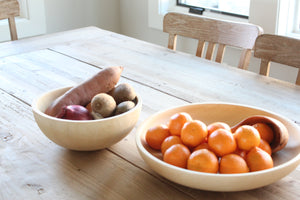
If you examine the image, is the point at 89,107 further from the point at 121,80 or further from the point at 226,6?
the point at 226,6

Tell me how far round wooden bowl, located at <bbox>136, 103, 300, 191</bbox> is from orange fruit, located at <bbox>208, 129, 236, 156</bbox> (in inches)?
2.9

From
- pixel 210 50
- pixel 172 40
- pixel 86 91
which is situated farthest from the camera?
pixel 172 40

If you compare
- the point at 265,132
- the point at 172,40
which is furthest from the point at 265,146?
the point at 172,40

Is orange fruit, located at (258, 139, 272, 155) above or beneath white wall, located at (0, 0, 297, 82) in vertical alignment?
above

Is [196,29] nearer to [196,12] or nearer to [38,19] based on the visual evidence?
[196,12]

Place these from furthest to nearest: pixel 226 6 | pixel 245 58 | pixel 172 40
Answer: pixel 226 6 → pixel 172 40 → pixel 245 58

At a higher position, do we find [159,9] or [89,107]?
[89,107]

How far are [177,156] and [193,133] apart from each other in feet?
0.21

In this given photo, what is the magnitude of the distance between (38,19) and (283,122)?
7.91 feet

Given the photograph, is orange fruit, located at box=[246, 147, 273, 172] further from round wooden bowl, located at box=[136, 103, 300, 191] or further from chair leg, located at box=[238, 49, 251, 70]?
chair leg, located at box=[238, 49, 251, 70]

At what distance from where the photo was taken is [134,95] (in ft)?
3.20

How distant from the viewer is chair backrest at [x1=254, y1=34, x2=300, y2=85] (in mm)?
1383

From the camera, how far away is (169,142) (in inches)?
33.3

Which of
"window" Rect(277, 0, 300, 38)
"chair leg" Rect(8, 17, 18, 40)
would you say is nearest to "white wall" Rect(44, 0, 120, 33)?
"chair leg" Rect(8, 17, 18, 40)
